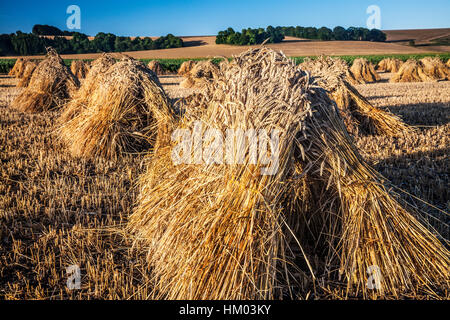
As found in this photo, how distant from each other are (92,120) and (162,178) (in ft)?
11.7

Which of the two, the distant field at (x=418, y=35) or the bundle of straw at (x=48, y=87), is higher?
the distant field at (x=418, y=35)

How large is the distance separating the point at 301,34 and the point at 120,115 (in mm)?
84910

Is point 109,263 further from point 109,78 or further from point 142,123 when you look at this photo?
point 109,78

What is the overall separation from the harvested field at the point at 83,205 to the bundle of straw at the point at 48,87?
2941 mm

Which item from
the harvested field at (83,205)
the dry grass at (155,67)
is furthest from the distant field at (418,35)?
the harvested field at (83,205)

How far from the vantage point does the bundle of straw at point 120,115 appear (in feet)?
20.3

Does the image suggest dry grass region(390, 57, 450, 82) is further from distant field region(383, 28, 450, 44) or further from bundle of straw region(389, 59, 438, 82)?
distant field region(383, 28, 450, 44)

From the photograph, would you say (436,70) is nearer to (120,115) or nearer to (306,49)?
(120,115)

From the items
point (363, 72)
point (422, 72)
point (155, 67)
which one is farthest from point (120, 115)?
point (155, 67)

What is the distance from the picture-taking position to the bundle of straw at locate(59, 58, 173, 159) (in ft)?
20.3

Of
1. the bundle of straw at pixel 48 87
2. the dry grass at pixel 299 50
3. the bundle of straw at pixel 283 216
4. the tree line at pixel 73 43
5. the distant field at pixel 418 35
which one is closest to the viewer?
the bundle of straw at pixel 283 216

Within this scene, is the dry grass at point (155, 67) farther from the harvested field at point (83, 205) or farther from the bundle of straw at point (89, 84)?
the harvested field at point (83, 205)

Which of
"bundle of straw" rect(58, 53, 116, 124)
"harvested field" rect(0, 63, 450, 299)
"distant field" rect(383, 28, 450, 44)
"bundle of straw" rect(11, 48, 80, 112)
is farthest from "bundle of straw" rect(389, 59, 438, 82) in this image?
"distant field" rect(383, 28, 450, 44)
